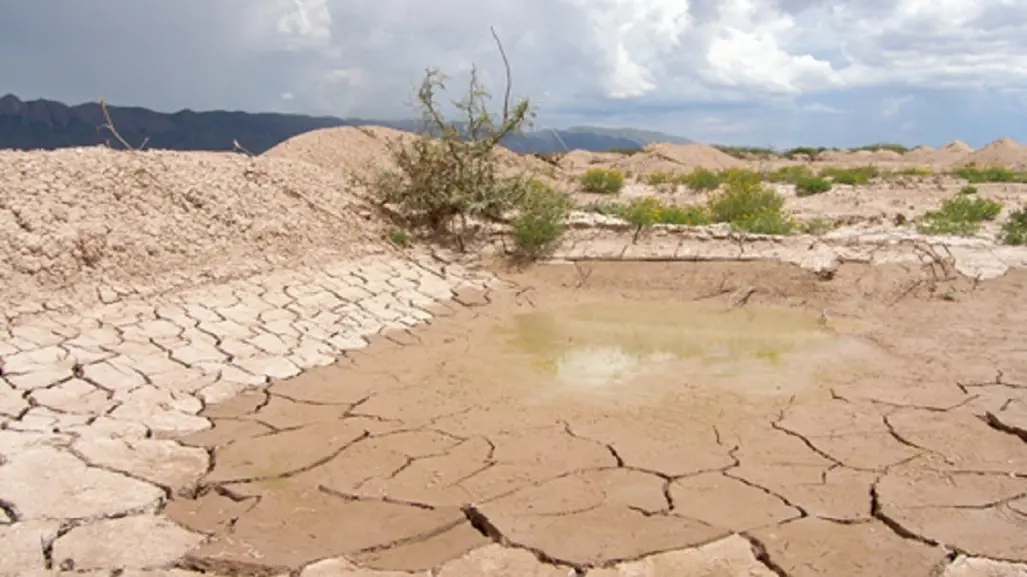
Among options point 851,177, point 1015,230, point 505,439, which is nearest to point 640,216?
point 1015,230

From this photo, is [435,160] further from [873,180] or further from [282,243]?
[873,180]

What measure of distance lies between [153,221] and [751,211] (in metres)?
6.56

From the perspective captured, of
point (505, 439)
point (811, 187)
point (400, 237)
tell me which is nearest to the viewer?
point (505, 439)

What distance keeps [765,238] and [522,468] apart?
535 cm

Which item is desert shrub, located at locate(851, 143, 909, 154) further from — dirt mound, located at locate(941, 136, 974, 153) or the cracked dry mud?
the cracked dry mud

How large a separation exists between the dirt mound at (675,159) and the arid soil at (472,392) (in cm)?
1249

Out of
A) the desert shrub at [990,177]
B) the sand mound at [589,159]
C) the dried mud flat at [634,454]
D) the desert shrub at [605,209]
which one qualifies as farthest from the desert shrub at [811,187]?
the dried mud flat at [634,454]

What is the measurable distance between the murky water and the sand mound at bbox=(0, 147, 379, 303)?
2266 millimetres

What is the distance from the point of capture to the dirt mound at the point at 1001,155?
23.6 meters

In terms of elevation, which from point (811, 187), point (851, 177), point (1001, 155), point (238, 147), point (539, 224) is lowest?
point (539, 224)

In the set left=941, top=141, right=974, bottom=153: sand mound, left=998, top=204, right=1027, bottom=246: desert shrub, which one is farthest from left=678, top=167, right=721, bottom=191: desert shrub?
left=941, top=141, right=974, bottom=153: sand mound

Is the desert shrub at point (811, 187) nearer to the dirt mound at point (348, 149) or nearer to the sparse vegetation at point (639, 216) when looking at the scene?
the dirt mound at point (348, 149)

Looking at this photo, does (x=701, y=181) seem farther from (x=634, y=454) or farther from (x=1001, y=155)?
(x=1001, y=155)

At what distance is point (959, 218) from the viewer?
920 centimetres
